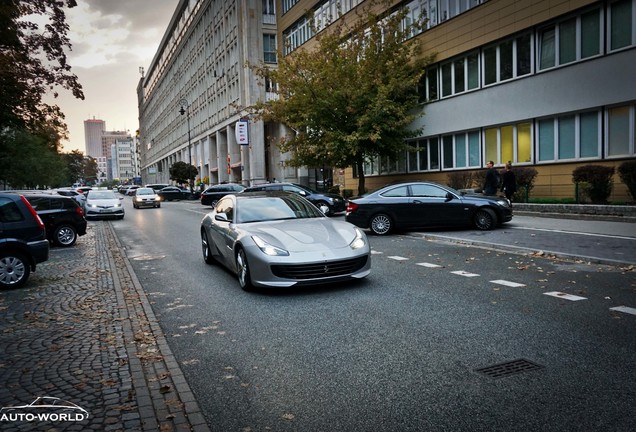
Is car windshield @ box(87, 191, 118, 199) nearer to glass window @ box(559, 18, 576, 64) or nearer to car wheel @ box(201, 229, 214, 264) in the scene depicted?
car wheel @ box(201, 229, 214, 264)

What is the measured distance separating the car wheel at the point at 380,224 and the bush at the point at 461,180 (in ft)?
32.6

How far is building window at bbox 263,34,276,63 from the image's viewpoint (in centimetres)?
5553

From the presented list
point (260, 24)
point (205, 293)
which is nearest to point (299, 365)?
point (205, 293)

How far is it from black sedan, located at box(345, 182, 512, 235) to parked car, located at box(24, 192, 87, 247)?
8570 mm

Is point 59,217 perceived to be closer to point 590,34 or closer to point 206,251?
point 206,251

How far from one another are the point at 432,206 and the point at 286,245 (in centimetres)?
835

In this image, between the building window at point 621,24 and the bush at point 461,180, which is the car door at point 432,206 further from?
the bush at point 461,180

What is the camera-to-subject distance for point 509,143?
23578 mm

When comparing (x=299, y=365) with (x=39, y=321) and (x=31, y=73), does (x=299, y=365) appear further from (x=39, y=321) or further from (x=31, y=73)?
(x=31, y=73)

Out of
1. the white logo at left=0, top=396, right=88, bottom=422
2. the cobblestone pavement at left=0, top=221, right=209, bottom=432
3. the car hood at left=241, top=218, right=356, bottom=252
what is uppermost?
the car hood at left=241, top=218, right=356, bottom=252

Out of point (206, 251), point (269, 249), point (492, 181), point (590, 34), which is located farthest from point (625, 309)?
point (590, 34)

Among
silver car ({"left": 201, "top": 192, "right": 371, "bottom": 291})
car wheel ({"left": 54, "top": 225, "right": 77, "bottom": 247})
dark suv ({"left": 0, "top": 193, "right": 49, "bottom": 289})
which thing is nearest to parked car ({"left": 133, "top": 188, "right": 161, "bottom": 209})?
car wheel ({"left": 54, "top": 225, "right": 77, "bottom": 247})

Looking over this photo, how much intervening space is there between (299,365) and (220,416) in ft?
3.58

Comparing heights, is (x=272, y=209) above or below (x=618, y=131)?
below
